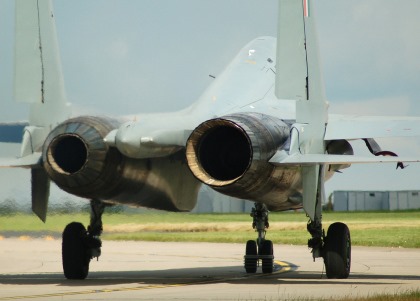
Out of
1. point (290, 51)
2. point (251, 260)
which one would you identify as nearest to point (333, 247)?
point (290, 51)

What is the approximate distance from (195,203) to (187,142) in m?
3.97

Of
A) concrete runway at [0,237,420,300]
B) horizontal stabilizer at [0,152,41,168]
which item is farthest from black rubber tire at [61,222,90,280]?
horizontal stabilizer at [0,152,41,168]

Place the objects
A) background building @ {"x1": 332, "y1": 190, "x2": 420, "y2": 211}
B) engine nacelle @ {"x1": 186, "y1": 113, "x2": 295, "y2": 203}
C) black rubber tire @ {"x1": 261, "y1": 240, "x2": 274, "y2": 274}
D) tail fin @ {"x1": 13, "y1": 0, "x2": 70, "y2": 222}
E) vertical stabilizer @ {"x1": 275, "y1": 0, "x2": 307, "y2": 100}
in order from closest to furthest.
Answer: engine nacelle @ {"x1": 186, "y1": 113, "x2": 295, "y2": 203} < vertical stabilizer @ {"x1": 275, "y1": 0, "x2": 307, "y2": 100} < tail fin @ {"x1": 13, "y1": 0, "x2": 70, "y2": 222} < black rubber tire @ {"x1": 261, "y1": 240, "x2": 274, "y2": 274} < background building @ {"x1": 332, "y1": 190, "x2": 420, "y2": 211}

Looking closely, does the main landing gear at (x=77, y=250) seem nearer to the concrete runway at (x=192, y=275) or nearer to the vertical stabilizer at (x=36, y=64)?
the concrete runway at (x=192, y=275)

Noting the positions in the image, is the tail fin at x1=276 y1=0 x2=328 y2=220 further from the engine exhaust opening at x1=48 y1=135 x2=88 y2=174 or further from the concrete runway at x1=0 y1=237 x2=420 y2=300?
the engine exhaust opening at x1=48 y1=135 x2=88 y2=174

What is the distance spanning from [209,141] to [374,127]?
11.1 ft

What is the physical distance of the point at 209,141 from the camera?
1881 centimetres

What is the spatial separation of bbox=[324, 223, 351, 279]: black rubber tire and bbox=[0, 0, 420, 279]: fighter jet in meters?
0.02

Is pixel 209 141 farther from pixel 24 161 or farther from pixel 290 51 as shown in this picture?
pixel 24 161

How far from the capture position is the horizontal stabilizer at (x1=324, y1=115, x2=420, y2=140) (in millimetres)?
20203

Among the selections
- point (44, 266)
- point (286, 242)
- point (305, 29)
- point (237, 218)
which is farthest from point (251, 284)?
point (237, 218)

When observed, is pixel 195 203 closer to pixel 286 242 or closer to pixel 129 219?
pixel 129 219

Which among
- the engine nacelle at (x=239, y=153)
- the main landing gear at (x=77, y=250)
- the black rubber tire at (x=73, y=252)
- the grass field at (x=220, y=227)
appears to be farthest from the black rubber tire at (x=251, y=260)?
the grass field at (x=220, y=227)

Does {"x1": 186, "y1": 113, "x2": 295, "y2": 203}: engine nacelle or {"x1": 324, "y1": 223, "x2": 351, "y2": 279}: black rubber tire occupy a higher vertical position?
{"x1": 186, "y1": 113, "x2": 295, "y2": 203}: engine nacelle
